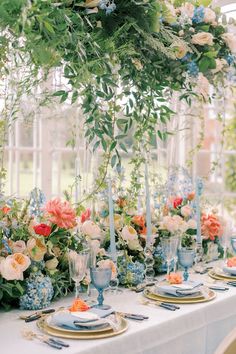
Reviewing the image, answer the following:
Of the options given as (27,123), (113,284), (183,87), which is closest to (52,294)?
(113,284)

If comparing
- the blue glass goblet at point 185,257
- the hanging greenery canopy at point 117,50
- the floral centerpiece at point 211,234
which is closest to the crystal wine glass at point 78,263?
the hanging greenery canopy at point 117,50

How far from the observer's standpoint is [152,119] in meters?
2.54

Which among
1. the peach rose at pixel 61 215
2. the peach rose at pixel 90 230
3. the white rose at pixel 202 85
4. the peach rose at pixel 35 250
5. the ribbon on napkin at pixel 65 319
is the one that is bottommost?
the ribbon on napkin at pixel 65 319

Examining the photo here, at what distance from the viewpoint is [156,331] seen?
1896 millimetres

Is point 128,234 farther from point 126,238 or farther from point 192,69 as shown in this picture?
point 192,69

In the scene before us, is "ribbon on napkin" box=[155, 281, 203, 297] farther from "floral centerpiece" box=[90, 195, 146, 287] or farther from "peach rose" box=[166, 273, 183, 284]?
"floral centerpiece" box=[90, 195, 146, 287]

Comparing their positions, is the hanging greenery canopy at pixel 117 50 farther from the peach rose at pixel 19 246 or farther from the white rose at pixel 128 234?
the peach rose at pixel 19 246

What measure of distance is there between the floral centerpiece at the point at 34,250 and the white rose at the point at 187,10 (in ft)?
3.32

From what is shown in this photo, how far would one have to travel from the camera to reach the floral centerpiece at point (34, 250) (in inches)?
78.5

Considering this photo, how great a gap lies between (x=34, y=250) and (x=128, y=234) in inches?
19.6

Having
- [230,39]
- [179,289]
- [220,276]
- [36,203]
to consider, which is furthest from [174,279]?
[230,39]

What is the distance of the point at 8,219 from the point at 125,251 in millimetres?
515

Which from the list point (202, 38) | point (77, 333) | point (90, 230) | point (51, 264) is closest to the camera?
point (77, 333)

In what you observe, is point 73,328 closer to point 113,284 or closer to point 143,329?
point 143,329
